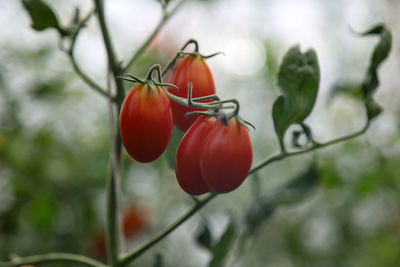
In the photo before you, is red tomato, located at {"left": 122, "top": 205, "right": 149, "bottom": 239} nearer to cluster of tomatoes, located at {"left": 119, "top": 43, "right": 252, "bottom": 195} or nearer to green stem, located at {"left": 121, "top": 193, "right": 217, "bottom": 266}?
green stem, located at {"left": 121, "top": 193, "right": 217, "bottom": 266}

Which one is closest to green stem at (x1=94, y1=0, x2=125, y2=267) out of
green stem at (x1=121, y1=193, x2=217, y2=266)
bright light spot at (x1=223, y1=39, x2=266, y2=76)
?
green stem at (x1=121, y1=193, x2=217, y2=266)

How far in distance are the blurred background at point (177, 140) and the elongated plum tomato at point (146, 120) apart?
0.10 meters

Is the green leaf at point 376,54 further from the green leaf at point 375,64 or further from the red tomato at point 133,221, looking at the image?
the red tomato at point 133,221

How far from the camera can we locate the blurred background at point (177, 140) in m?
0.93

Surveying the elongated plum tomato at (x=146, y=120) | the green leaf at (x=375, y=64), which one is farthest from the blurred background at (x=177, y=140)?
the green leaf at (x=375, y=64)

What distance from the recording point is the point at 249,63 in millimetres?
1799

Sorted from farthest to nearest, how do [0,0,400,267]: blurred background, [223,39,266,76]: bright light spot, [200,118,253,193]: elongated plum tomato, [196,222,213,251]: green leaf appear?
[223,39,266,76]: bright light spot → [0,0,400,267]: blurred background → [196,222,213,251]: green leaf → [200,118,253,193]: elongated plum tomato

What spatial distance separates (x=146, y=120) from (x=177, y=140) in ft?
0.37

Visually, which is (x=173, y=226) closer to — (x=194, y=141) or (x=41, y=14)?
(x=194, y=141)

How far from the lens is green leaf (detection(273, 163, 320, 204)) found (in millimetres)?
652

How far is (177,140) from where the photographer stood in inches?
19.1

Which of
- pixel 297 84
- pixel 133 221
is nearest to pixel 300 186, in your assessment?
pixel 297 84

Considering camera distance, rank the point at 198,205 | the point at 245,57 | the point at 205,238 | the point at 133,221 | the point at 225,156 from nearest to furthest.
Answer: the point at 225,156 → the point at 198,205 → the point at 205,238 → the point at 133,221 → the point at 245,57

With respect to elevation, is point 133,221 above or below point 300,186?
below
